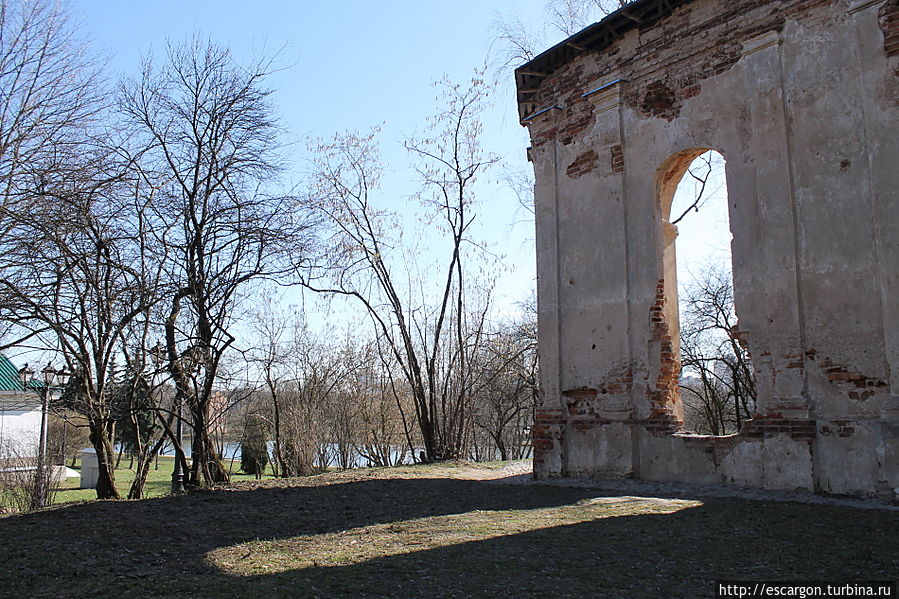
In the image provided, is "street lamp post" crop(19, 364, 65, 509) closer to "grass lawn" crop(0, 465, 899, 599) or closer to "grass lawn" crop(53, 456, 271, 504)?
"grass lawn" crop(0, 465, 899, 599)

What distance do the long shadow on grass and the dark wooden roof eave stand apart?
706 centimetres

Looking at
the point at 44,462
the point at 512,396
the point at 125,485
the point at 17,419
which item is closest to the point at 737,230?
the point at 44,462

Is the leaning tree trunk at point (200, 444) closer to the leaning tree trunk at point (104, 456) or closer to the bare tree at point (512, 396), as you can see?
the leaning tree trunk at point (104, 456)

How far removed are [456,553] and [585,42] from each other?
871cm

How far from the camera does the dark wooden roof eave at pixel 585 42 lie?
32.9 ft

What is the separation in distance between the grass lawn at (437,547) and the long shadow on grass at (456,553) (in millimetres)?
17

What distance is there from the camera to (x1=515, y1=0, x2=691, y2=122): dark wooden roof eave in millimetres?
10016

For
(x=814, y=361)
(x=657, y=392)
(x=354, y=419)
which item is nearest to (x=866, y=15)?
(x=814, y=361)

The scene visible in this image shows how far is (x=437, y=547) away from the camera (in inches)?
217

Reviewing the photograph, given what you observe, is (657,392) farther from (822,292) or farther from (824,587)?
(824,587)

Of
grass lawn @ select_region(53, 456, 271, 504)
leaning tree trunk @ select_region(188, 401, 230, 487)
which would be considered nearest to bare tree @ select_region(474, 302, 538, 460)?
grass lawn @ select_region(53, 456, 271, 504)

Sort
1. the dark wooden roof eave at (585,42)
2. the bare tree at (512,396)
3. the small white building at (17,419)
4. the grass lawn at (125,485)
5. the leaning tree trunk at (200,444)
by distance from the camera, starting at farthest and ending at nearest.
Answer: the bare tree at (512,396) → the grass lawn at (125,485) → the small white building at (17,419) → the leaning tree trunk at (200,444) → the dark wooden roof eave at (585,42)

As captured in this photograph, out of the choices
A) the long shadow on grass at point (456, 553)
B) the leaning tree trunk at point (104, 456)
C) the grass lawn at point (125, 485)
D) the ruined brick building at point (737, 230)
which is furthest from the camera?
the grass lawn at point (125, 485)

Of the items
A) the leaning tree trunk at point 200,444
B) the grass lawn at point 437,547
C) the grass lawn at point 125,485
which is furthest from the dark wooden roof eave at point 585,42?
the grass lawn at point 125,485
